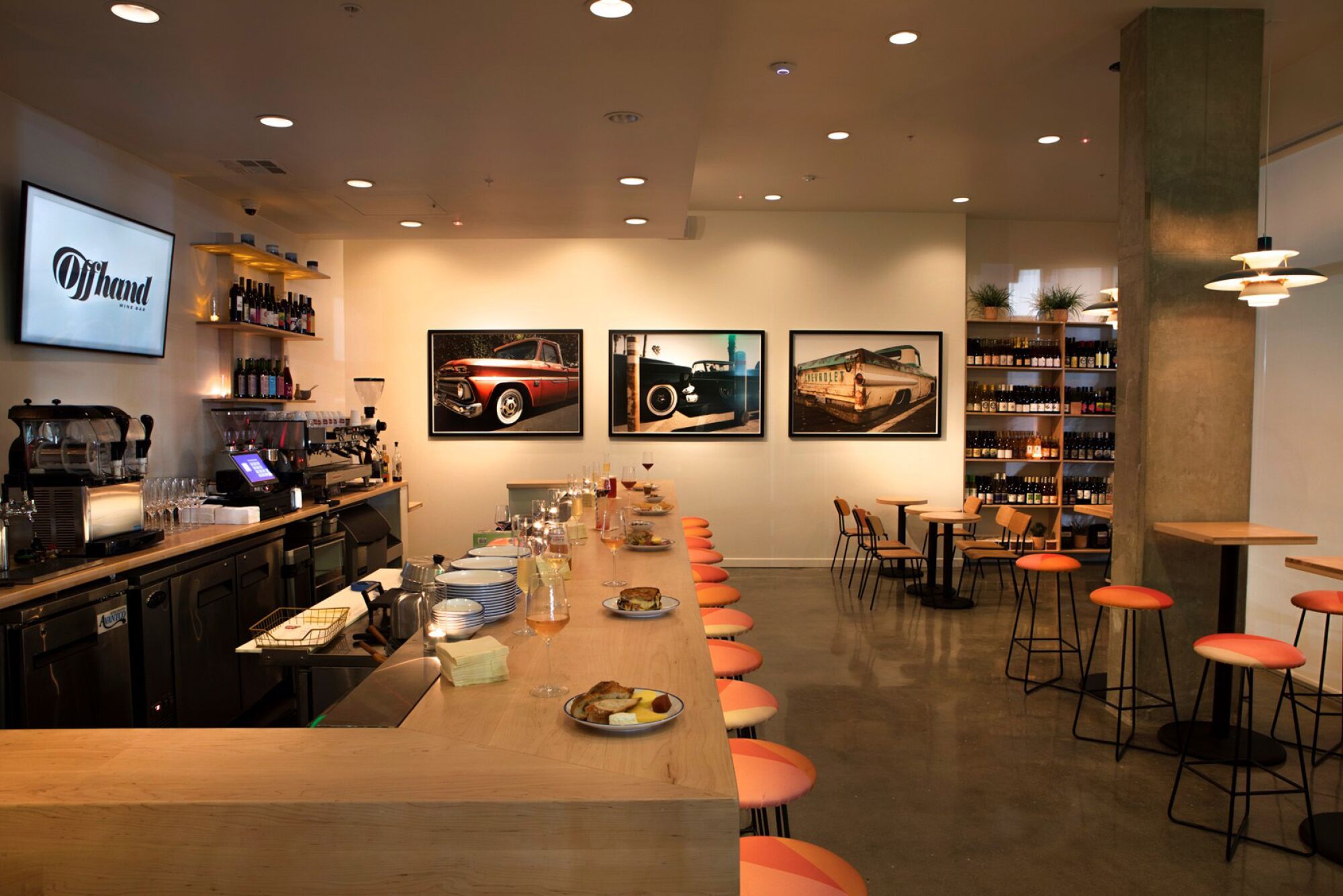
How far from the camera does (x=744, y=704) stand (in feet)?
8.07

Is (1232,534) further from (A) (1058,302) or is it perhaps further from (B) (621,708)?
(A) (1058,302)

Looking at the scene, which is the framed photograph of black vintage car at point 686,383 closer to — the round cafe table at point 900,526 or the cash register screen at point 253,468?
the round cafe table at point 900,526

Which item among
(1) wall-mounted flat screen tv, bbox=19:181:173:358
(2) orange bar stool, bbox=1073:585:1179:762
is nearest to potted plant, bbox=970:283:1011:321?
(2) orange bar stool, bbox=1073:585:1179:762

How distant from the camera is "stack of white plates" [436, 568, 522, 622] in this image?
2.45m

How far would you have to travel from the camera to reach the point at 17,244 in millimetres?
3949

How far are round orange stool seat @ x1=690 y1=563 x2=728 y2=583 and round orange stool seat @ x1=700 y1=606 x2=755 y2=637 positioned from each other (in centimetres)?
74

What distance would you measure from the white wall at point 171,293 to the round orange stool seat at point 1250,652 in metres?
5.37

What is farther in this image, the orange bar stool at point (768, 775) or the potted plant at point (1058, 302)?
the potted plant at point (1058, 302)

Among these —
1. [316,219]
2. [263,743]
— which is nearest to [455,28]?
[263,743]

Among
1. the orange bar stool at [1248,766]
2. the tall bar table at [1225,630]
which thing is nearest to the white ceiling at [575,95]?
the tall bar table at [1225,630]

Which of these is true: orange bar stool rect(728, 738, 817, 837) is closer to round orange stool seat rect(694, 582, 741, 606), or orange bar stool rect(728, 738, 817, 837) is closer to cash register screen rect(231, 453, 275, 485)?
round orange stool seat rect(694, 582, 741, 606)

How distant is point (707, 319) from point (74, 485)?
6.05m

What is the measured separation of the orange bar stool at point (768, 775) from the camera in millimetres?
1975

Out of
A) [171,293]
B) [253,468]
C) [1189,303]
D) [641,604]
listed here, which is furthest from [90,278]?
[1189,303]
